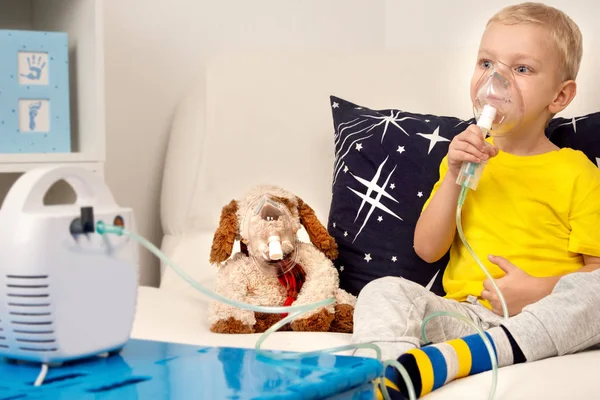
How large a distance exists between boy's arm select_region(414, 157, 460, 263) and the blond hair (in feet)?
0.92

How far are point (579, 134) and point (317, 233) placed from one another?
0.50m

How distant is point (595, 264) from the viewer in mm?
1266

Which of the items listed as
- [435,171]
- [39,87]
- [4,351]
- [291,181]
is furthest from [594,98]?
[4,351]

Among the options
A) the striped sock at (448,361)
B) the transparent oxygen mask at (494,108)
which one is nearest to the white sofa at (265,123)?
the transparent oxygen mask at (494,108)

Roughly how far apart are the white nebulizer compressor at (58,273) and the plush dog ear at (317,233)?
64cm

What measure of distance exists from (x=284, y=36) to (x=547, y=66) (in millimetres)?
916

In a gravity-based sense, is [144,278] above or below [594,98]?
below

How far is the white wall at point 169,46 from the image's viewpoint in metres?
1.82

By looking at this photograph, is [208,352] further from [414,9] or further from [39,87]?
[414,9]

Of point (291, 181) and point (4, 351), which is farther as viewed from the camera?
point (291, 181)

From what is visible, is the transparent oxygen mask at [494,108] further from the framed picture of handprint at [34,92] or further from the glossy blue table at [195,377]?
the framed picture of handprint at [34,92]

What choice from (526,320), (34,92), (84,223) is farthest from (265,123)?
(84,223)

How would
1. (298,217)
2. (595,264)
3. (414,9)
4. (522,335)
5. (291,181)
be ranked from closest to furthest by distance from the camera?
(522,335), (595,264), (298,217), (291,181), (414,9)

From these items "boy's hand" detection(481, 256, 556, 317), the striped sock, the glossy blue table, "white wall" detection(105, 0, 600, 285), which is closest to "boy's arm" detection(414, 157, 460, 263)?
"boy's hand" detection(481, 256, 556, 317)
